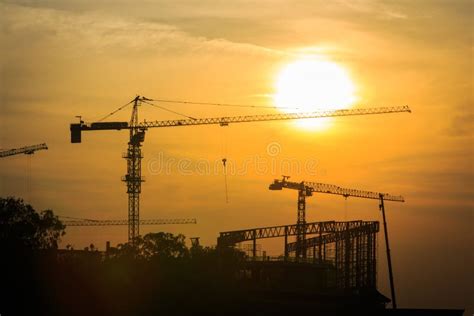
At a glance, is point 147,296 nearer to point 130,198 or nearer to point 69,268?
point 69,268

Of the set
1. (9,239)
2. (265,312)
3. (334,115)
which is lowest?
(265,312)

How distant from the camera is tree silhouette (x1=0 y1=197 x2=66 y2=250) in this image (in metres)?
122

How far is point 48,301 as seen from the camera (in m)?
83.2

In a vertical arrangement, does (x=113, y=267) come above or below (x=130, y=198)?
below

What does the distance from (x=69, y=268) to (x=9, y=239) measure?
18492mm

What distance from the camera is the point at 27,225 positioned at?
126125 mm

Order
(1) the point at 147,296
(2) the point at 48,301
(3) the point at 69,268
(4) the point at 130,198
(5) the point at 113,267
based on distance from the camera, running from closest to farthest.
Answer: (2) the point at 48,301 < (1) the point at 147,296 < (3) the point at 69,268 < (5) the point at 113,267 < (4) the point at 130,198

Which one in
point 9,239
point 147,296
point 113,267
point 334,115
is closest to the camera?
point 147,296

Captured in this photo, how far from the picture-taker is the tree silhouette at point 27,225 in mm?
121812

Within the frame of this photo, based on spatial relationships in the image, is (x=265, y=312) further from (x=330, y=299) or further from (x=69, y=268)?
(x=69, y=268)

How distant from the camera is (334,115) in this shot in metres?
174

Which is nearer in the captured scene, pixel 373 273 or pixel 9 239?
pixel 9 239

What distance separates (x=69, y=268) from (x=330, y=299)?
25.8 meters

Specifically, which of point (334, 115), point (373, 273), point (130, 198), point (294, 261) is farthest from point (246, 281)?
point (334, 115)
